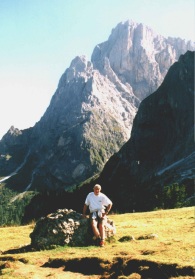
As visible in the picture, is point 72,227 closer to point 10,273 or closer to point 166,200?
point 10,273

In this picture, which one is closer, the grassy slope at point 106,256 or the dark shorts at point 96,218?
the grassy slope at point 106,256

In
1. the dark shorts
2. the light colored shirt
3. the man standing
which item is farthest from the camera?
the light colored shirt

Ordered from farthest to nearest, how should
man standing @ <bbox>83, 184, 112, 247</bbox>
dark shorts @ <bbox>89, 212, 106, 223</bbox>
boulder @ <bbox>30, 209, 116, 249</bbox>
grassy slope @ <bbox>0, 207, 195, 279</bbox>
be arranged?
dark shorts @ <bbox>89, 212, 106, 223</bbox> → boulder @ <bbox>30, 209, 116, 249</bbox> → man standing @ <bbox>83, 184, 112, 247</bbox> → grassy slope @ <bbox>0, 207, 195, 279</bbox>

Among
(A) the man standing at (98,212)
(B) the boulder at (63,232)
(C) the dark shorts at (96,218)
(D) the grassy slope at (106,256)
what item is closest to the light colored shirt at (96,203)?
(A) the man standing at (98,212)

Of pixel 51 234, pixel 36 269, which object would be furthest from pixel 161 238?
pixel 36 269

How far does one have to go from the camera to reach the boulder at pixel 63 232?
1911 cm

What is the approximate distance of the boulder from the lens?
19109 mm

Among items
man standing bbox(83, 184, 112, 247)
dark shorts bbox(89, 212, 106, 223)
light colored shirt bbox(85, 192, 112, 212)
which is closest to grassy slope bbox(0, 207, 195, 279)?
man standing bbox(83, 184, 112, 247)

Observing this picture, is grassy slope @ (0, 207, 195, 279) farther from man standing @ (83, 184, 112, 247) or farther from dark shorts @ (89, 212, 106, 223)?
dark shorts @ (89, 212, 106, 223)

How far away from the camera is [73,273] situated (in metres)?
14.2

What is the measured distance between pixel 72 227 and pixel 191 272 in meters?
9.11

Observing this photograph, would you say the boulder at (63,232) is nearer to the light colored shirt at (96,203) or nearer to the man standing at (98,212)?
the man standing at (98,212)

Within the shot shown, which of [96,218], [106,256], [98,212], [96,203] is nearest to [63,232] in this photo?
[96,218]

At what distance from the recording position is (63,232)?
19266 mm
